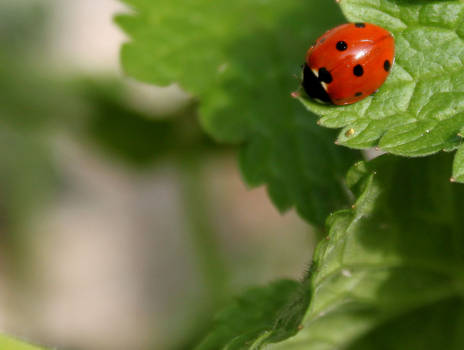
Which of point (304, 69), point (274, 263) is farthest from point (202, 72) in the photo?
point (274, 263)

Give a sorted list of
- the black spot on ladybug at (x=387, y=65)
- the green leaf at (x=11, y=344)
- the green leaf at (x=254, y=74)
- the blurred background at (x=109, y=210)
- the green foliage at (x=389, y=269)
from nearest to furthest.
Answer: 1. the green leaf at (x=11, y=344)
2. the green foliage at (x=389, y=269)
3. the black spot on ladybug at (x=387, y=65)
4. the green leaf at (x=254, y=74)
5. the blurred background at (x=109, y=210)

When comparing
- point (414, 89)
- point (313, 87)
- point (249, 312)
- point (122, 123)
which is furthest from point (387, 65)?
point (122, 123)

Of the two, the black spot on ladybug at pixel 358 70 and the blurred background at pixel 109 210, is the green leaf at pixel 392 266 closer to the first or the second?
the black spot on ladybug at pixel 358 70

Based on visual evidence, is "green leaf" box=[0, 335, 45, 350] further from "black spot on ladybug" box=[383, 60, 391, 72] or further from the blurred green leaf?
the blurred green leaf

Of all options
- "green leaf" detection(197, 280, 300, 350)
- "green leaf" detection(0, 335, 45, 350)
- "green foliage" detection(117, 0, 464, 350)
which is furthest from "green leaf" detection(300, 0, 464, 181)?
"green leaf" detection(0, 335, 45, 350)

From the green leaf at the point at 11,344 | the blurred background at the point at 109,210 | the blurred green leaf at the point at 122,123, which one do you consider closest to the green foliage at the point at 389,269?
the green leaf at the point at 11,344

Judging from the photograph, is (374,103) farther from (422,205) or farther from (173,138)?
(173,138)
